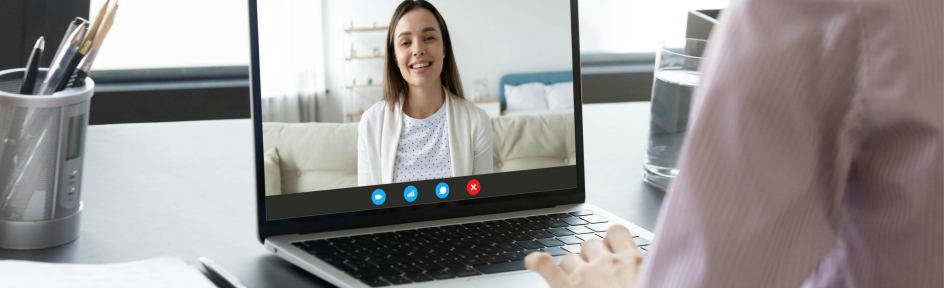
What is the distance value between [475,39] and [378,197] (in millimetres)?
214

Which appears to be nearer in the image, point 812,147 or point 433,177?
point 812,147

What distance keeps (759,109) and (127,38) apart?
3.45m

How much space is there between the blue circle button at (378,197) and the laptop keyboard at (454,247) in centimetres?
4

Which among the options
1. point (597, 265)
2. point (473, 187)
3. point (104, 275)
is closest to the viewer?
point (597, 265)

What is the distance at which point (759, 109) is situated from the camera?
0.30 meters

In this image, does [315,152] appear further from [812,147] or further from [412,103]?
[812,147]

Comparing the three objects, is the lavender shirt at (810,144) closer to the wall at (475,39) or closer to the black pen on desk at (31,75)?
the wall at (475,39)

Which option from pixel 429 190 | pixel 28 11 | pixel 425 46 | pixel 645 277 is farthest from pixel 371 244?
pixel 28 11

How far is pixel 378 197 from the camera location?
34.3 inches

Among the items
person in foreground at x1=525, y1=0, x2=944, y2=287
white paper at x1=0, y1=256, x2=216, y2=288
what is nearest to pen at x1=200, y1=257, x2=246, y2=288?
white paper at x1=0, y1=256, x2=216, y2=288

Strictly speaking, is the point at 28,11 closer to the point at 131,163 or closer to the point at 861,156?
the point at 131,163

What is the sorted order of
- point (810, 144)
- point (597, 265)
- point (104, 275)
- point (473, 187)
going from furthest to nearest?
point (473, 187) → point (104, 275) → point (597, 265) → point (810, 144)

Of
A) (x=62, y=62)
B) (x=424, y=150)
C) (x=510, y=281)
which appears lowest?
(x=510, y=281)

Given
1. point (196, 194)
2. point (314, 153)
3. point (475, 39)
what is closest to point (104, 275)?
point (314, 153)
